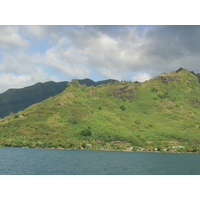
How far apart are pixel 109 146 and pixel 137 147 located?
74.4 feet

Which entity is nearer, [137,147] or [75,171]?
[75,171]

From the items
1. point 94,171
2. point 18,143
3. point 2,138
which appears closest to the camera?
point 94,171

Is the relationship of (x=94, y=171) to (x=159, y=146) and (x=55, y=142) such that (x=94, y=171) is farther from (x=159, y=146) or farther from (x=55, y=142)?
(x=159, y=146)

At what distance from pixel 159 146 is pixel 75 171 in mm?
140889

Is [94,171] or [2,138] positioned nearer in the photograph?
[94,171]

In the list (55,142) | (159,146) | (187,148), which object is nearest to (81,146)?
(55,142)

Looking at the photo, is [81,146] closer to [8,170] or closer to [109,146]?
[109,146]

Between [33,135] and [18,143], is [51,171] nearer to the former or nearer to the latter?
[18,143]

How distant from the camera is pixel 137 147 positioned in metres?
192

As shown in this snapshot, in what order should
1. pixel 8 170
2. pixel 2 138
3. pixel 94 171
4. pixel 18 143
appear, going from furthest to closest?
pixel 2 138, pixel 18 143, pixel 94 171, pixel 8 170

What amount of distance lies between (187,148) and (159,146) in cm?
2220

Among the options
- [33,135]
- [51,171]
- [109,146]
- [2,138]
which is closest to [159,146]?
[109,146]

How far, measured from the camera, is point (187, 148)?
194125 millimetres

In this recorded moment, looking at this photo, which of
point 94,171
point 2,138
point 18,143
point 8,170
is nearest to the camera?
point 8,170
